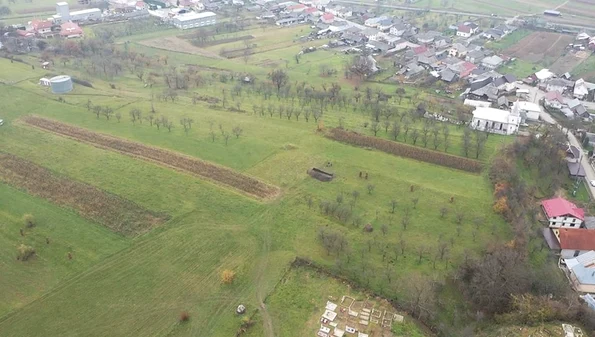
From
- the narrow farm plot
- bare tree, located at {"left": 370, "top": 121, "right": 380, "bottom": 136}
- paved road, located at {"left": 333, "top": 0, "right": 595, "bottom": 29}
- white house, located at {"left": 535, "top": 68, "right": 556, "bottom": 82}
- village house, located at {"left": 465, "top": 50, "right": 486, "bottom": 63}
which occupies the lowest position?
the narrow farm plot

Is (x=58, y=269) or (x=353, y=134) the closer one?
(x=58, y=269)

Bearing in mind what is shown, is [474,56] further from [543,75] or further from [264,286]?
[264,286]

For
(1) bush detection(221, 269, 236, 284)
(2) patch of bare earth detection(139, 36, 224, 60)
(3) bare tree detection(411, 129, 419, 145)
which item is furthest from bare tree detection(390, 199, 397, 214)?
(2) patch of bare earth detection(139, 36, 224, 60)

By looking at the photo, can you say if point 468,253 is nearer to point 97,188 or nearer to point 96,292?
point 96,292

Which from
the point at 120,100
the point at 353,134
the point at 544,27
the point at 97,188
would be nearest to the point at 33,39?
the point at 120,100

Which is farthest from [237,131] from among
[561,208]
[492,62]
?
[492,62]

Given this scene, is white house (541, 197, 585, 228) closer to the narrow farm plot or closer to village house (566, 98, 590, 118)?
village house (566, 98, 590, 118)
